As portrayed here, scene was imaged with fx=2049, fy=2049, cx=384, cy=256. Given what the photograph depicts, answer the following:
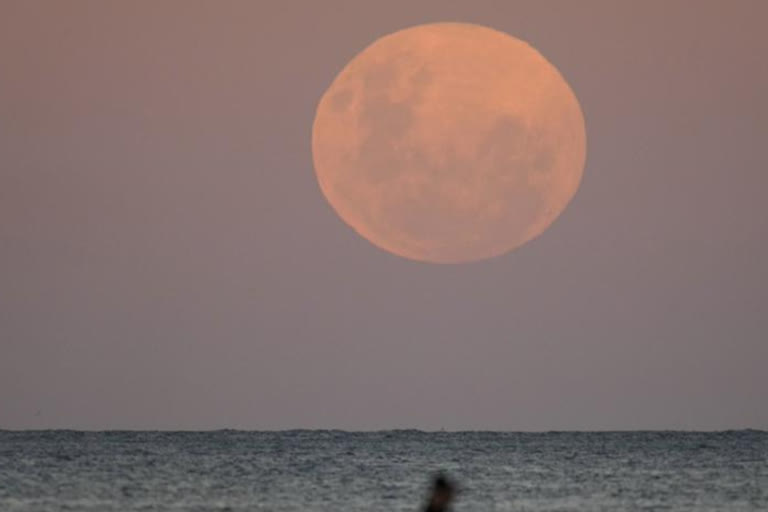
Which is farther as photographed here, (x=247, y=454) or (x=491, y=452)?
(x=491, y=452)

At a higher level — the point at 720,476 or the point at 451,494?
the point at 720,476

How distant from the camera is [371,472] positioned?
10700cm

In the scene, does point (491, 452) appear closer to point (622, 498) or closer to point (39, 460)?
point (39, 460)

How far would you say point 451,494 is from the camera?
27406 millimetres

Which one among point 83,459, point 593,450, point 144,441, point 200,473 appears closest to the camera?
point 200,473

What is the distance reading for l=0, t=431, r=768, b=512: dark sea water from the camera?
7488cm

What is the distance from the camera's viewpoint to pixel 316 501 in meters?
78.2

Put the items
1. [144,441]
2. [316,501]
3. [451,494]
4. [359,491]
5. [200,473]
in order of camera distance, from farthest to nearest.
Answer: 1. [144,441]
2. [200,473]
3. [359,491]
4. [316,501]
5. [451,494]

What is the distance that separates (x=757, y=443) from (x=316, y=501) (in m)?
85.4

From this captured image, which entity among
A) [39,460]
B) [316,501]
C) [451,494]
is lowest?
[451,494]

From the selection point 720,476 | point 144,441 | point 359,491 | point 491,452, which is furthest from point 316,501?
point 144,441

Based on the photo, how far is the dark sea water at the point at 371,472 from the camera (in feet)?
246

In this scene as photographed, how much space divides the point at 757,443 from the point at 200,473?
6800cm

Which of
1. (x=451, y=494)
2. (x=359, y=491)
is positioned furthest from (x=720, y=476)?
(x=451, y=494)
